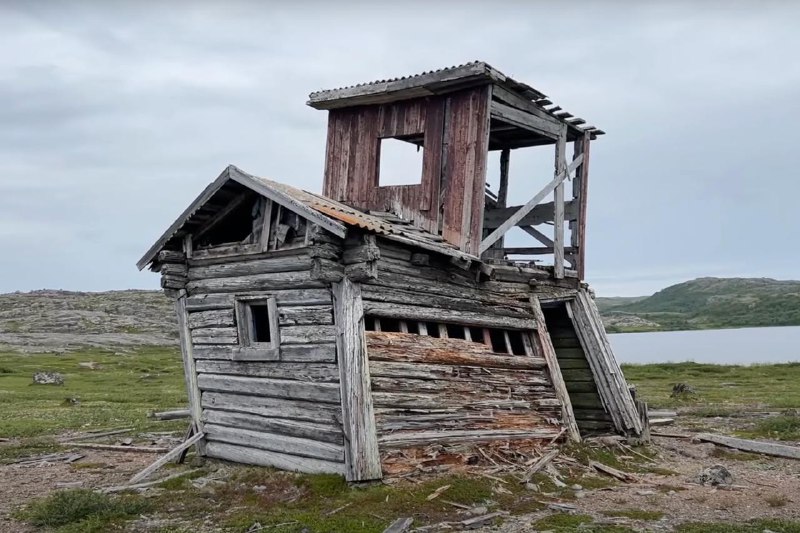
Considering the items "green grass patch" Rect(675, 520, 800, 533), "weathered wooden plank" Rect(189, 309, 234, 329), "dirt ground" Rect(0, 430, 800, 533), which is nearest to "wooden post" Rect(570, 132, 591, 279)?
"dirt ground" Rect(0, 430, 800, 533)

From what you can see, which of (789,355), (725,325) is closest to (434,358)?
(789,355)

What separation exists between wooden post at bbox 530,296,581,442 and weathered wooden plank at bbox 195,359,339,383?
560 cm

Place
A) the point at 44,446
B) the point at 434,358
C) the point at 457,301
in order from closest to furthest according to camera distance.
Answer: the point at 434,358
the point at 457,301
the point at 44,446

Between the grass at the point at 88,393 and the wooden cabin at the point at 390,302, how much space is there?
788cm

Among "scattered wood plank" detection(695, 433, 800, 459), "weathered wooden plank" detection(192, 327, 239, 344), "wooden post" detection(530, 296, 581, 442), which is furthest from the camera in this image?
"scattered wood plank" detection(695, 433, 800, 459)

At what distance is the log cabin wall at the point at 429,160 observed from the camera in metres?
15.0

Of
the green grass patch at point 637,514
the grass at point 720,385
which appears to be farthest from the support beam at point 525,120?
the grass at point 720,385

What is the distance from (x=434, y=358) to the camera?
533 inches

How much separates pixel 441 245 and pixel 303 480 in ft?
16.4

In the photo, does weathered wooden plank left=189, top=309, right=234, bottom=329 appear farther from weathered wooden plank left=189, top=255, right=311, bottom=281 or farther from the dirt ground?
the dirt ground

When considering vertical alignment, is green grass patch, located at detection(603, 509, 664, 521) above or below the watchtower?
below

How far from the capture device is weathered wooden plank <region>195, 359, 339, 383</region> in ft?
41.8

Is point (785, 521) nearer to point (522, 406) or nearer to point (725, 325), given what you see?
point (522, 406)

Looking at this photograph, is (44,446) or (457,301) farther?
(44,446)
